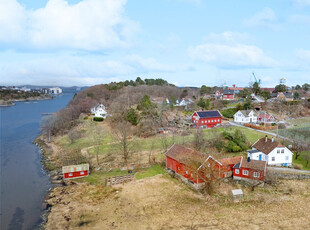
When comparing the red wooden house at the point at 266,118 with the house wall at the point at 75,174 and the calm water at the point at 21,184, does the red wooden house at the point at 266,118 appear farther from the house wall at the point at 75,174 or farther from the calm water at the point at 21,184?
the calm water at the point at 21,184

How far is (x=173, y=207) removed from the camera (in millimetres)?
23188

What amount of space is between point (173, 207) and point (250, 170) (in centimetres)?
1166

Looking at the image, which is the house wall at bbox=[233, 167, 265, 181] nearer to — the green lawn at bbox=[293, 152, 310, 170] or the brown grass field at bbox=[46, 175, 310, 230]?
the brown grass field at bbox=[46, 175, 310, 230]

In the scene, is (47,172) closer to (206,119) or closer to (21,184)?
(21,184)

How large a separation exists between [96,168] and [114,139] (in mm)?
14311

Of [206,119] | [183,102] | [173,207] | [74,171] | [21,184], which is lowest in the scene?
[21,184]

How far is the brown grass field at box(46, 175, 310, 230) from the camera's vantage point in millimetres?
20500

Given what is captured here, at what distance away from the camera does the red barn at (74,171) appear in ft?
103

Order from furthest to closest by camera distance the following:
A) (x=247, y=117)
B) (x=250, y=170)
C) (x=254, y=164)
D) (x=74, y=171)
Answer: (x=247, y=117)
(x=74, y=171)
(x=254, y=164)
(x=250, y=170)

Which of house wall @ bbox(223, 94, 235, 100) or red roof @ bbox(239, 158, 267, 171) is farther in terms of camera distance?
house wall @ bbox(223, 94, 235, 100)

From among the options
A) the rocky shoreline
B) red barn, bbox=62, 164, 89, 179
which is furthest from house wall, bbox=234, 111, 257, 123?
the rocky shoreline

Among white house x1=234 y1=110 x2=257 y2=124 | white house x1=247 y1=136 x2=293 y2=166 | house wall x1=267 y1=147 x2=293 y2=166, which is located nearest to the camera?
white house x1=247 y1=136 x2=293 y2=166

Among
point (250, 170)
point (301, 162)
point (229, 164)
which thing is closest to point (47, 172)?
point (229, 164)

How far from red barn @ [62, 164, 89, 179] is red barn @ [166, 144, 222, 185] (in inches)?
505
